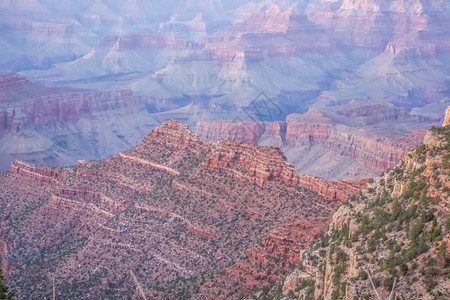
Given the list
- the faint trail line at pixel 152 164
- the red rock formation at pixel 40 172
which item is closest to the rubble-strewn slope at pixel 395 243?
the faint trail line at pixel 152 164

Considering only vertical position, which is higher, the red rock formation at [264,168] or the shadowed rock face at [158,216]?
the red rock formation at [264,168]

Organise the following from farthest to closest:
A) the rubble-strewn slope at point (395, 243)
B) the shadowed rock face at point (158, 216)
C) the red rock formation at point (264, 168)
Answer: the red rock formation at point (264, 168) → the shadowed rock face at point (158, 216) → the rubble-strewn slope at point (395, 243)

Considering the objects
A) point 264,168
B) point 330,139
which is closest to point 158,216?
point 264,168

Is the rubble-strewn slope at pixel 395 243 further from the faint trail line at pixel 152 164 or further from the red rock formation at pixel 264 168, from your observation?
the faint trail line at pixel 152 164

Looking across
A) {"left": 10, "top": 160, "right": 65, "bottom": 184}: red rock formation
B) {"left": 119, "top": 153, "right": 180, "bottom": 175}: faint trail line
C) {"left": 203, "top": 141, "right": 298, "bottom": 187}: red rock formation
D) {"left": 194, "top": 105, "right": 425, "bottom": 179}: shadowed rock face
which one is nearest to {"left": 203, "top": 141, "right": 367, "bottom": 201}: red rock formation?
{"left": 203, "top": 141, "right": 298, "bottom": 187}: red rock formation

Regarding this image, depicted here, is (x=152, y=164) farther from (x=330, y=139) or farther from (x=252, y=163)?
(x=330, y=139)

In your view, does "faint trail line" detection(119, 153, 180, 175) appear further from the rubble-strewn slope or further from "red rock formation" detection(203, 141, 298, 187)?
the rubble-strewn slope

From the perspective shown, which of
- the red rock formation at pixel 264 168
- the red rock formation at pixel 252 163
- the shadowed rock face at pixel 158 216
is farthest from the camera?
the red rock formation at pixel 252 163

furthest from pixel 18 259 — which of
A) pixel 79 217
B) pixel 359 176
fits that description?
pixel 359 176
